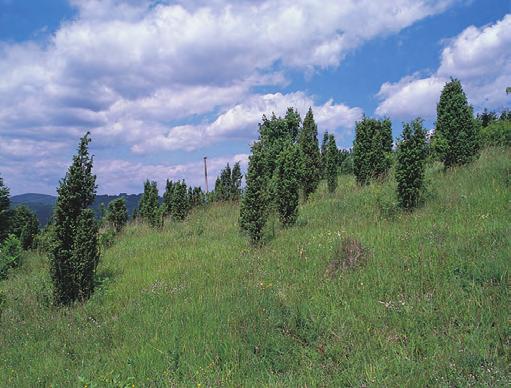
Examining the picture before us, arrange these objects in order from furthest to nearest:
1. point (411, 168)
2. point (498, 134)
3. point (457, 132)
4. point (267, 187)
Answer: point (498, 134)
point (267, 187)
point (457, 132)
point (411, 168)

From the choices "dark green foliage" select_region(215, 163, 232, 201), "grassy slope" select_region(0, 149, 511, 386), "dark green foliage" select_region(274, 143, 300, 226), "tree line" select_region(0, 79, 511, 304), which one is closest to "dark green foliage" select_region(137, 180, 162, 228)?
"tree line" select_region(0, 79, 511, 304)

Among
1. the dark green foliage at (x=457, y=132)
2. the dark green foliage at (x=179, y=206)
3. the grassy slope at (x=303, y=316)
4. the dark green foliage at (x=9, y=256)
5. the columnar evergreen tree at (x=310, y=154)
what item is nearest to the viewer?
the grassy slope at (x=303, y=316)

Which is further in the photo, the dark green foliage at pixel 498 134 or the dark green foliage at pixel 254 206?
the dark green foliage at pixel 498 134

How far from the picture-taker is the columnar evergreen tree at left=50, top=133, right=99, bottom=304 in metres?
8.33

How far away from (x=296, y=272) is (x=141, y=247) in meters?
7.88

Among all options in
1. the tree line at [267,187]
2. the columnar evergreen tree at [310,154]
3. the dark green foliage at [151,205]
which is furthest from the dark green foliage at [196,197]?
the columnar evergreen tree at [310,154]

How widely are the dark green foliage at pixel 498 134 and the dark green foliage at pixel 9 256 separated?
18850 millimetres

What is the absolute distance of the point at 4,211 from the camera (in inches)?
1014

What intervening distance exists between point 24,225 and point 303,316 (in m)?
26.1

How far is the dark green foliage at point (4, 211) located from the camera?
83.7ft

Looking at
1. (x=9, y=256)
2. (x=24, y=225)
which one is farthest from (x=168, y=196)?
(x=9, y=256)

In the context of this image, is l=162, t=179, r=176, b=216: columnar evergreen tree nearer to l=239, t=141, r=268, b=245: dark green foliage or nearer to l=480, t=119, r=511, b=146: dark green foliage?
l=239, t=141, r=268, b=245: dark green foliage

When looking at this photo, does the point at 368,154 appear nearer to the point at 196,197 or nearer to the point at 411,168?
the point at 411,168

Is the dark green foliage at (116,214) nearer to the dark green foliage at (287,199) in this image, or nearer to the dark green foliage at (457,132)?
the dark green foliage at (287,199)
